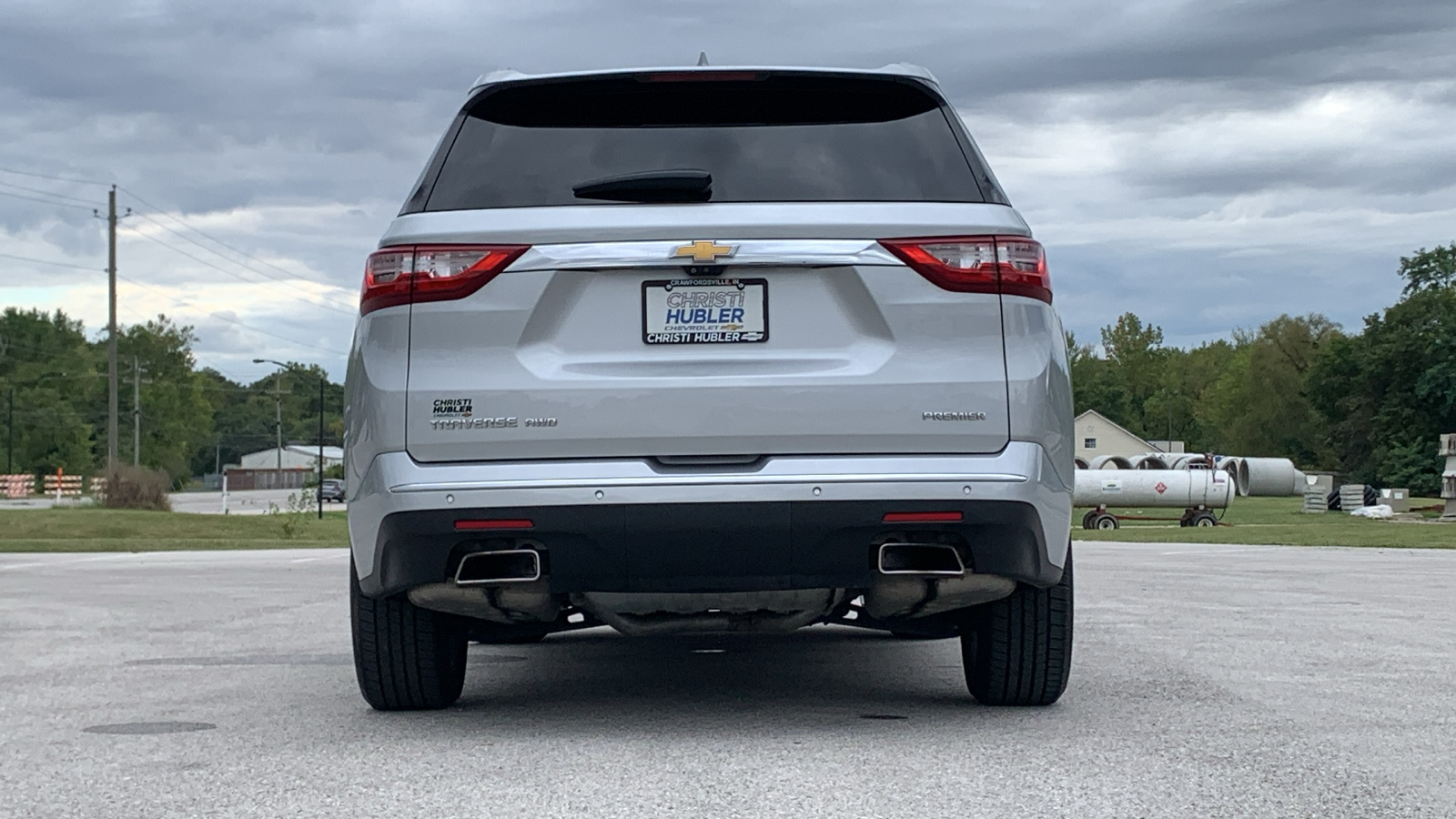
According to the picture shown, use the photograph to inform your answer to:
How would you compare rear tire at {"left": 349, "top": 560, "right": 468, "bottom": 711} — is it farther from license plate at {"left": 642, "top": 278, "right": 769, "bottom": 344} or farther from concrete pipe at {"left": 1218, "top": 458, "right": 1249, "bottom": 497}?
concrete pipe at {"left": 1218, "top": 458, "right": 1249, "bottom": 497}

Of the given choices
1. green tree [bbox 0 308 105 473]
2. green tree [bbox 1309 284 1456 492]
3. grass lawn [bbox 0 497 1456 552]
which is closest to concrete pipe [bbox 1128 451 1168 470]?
green tree [bbox 1309 284 1456 492]

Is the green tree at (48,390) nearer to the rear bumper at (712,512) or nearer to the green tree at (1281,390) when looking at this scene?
the green tree at (1281,390)

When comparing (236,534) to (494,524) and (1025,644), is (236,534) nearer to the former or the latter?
(1025,644)

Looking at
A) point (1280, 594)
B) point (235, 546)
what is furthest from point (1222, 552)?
point (235, 546)

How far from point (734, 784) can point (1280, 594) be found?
360 inches

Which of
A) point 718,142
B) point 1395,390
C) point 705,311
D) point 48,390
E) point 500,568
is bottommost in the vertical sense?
point 500,568

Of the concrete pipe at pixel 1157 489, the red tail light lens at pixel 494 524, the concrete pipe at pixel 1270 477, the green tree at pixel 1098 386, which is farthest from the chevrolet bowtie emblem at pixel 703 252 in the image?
the green tree at pixel 1098 386

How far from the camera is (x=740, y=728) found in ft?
17.9

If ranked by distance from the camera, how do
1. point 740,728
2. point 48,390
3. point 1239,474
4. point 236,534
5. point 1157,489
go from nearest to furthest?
1. point 740,728
2. point 236,534
3. point 1157,489
4. point 1239,474
5. point 48,390

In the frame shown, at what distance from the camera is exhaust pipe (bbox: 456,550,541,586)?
16.5 ft

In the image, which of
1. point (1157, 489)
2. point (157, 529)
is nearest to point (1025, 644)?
point (157, 529)

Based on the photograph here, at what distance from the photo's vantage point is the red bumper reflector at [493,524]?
4.90 m

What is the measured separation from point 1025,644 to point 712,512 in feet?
4.58

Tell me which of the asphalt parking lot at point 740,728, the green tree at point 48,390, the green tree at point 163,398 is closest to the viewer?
the asphalt parking lot at point 740,728
